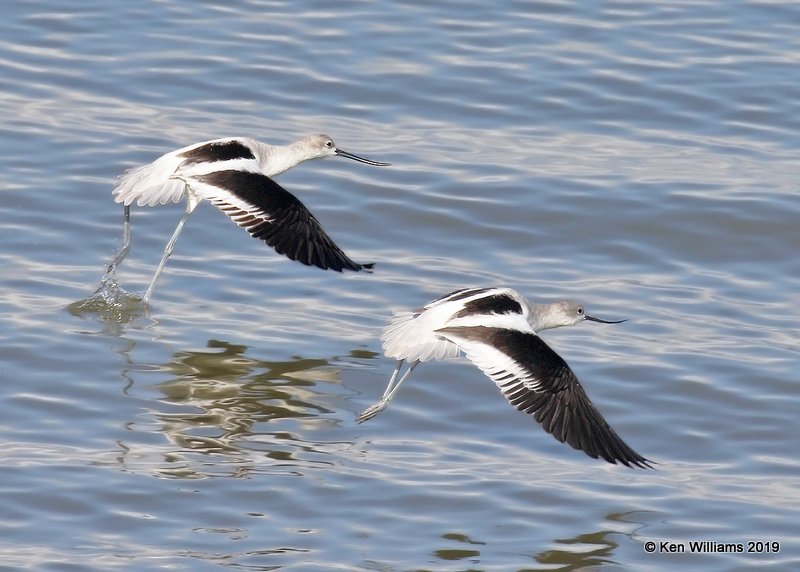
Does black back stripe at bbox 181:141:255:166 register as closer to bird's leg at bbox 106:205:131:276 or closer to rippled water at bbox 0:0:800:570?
bird's leg at bbox 106:205:131:276

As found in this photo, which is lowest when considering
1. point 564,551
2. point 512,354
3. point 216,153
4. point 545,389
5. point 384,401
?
point 564,551

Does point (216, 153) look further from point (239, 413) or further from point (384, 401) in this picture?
point (384, 401)

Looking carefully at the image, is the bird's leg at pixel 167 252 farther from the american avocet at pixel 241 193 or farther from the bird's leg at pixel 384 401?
the bird's leg at pixel 384 401

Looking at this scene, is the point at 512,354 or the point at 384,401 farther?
the point at 384,401

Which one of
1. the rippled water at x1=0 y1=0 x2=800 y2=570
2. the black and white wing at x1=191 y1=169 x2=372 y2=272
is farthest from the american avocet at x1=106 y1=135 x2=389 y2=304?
the rippled water at x1=0 y1=0 x2=800 y2=570

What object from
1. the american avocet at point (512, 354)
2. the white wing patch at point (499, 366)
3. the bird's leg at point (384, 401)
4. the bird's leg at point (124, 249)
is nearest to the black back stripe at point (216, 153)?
the bird's leg at point (124, 249)

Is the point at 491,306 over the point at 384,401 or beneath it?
over

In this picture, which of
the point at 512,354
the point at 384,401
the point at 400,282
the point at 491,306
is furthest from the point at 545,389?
the point at 400,282

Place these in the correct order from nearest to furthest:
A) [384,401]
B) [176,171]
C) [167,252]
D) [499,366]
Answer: [499,366]
[384,401]
[176,171]
[167,252]

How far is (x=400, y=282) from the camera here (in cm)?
991

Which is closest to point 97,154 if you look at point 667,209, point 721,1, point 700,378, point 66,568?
point 667,209

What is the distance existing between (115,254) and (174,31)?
16.5 feet

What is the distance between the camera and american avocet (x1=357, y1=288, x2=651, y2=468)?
7.09 m

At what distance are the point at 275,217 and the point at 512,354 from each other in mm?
2054
